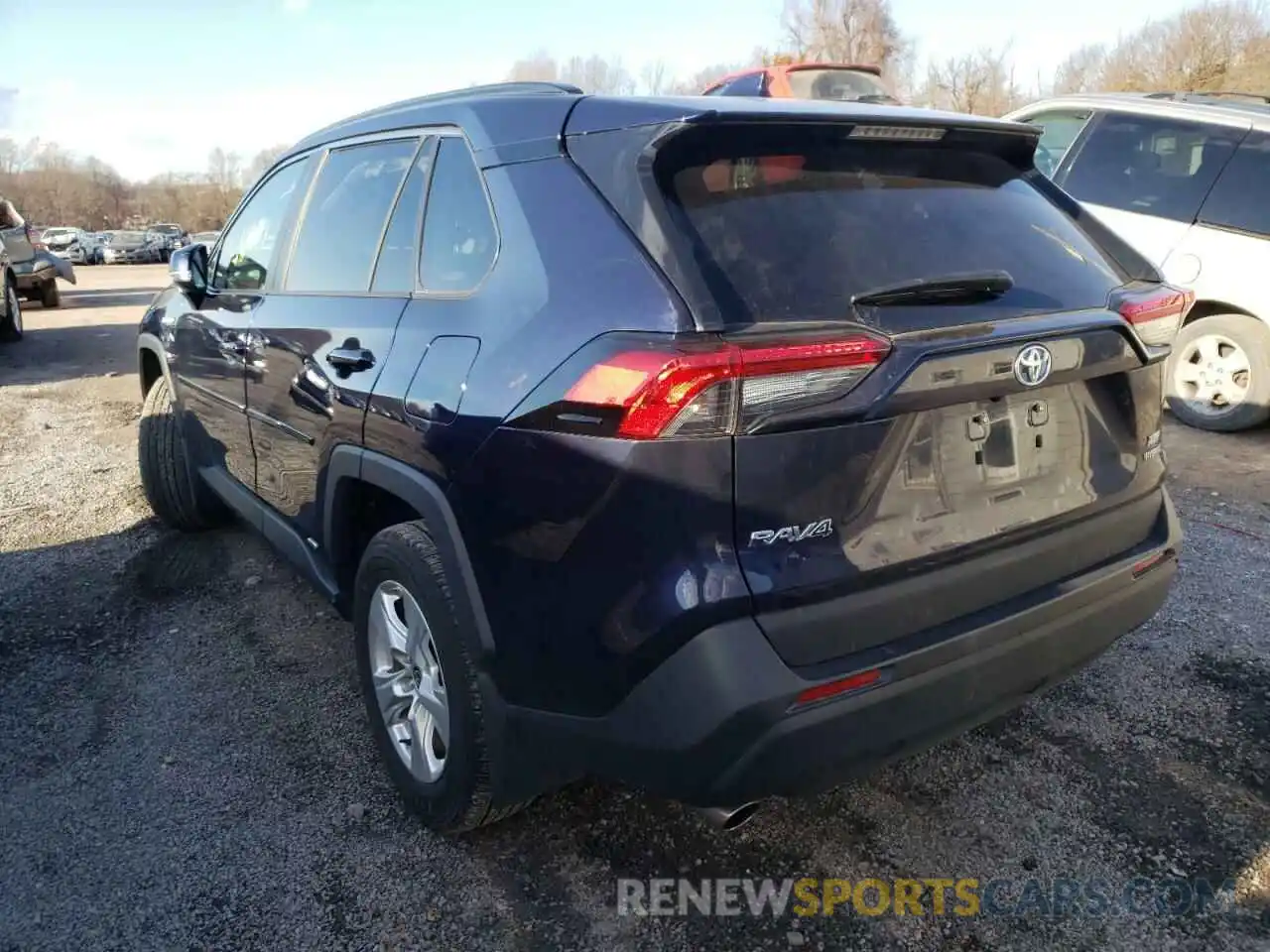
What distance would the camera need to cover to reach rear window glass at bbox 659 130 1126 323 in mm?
1866

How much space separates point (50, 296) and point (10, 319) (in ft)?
20.1

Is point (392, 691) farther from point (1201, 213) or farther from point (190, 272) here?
point (1201, 213)

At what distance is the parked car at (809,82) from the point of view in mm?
10352

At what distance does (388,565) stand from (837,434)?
126 centimetres

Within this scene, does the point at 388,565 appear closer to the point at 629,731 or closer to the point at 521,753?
the point at 521,753

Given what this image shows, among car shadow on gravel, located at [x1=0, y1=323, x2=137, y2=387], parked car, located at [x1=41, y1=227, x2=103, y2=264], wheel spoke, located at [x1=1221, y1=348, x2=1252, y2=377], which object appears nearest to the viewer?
wheel spoke, located at [x1=1221, y1=348, x2=1252, y2=377]

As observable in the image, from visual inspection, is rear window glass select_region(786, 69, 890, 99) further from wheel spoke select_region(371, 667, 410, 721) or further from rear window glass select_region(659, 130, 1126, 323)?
wheel spoke select_region(371, 667, 410, 721)

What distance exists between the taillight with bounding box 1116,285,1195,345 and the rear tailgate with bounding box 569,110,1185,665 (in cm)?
1

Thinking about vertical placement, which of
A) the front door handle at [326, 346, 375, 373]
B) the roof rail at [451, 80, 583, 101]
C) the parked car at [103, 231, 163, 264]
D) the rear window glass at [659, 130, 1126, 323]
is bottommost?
the parked car at [103, 231, 163, 264]

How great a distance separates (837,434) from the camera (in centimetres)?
180

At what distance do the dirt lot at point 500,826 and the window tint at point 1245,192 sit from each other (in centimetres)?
304

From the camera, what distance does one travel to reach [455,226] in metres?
2.44

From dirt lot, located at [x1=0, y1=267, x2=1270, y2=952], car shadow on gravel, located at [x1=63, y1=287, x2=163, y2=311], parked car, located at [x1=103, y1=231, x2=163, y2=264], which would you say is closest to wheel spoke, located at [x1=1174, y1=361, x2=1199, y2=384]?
dirt lot, located at [x1=0, y1=267, x2=1270, y2=952]

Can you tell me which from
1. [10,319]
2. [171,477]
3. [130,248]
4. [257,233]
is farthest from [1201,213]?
[130,248]
